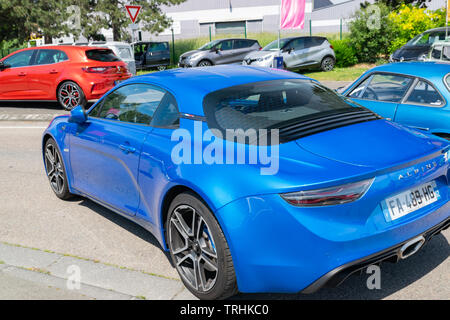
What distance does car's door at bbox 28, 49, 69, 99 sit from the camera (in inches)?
494

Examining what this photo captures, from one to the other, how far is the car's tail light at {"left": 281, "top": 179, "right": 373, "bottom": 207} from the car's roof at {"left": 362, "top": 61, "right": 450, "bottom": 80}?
3484 millimetres

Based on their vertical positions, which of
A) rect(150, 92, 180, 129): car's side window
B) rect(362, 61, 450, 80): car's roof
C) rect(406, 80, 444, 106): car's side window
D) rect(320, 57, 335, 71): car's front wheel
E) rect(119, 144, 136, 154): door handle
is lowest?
rect(320, 57, 335, 71): car's front wheel

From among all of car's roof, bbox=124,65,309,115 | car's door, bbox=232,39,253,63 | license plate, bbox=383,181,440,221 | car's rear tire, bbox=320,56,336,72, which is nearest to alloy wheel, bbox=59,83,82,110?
car's roof, bbox=124,65,309,115

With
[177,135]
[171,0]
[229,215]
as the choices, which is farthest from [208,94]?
[171,0]

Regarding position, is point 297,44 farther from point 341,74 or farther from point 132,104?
point 132,104

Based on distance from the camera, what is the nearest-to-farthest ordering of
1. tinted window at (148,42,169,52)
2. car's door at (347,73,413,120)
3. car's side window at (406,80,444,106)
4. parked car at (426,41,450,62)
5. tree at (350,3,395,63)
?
car's side window at (406,80,444,106) < car's door at (347,73,413,120) < parked car at (426,41,450,62) < tree at (350,3,395,63) < tinted window at (148,42,169,52)

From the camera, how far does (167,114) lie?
12.5 ft

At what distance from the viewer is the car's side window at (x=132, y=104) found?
406 cm

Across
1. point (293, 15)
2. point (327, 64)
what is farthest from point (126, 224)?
point (327, 64)

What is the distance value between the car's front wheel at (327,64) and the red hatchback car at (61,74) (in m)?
10.4

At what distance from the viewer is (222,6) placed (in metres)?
45.1

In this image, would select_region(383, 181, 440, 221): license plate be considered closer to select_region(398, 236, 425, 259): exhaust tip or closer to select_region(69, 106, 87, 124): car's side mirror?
select_region(398, 236, 425, 259): exhaust tip

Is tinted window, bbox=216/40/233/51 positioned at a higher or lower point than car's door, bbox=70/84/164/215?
higher
